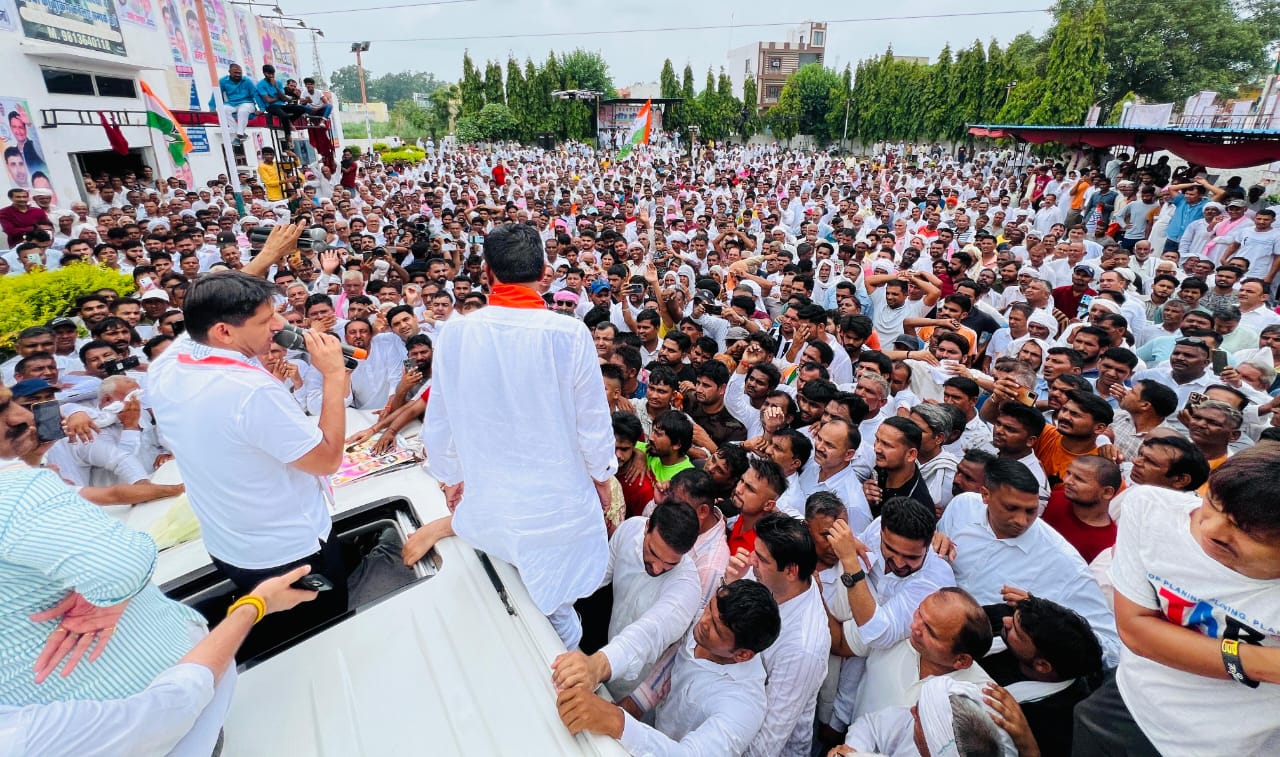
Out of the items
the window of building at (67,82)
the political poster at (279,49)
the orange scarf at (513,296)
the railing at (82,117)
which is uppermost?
the political poster at (279,49)

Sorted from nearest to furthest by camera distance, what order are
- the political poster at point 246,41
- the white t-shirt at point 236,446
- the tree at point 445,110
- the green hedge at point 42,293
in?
the white t-shirt at point 236,446 → the green hedge at point 42,293 → the political poster at point 246,41 → the tree at point 445,110

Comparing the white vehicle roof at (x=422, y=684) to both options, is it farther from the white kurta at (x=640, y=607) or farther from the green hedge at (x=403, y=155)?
the green hedge at (x=403, y=155)

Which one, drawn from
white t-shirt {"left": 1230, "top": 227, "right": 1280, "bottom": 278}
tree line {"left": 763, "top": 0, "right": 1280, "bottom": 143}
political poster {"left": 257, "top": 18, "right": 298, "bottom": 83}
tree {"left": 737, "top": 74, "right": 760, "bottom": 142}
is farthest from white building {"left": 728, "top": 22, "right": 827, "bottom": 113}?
white t-shirt {"left": 1230, "top": 227, "right": 1280, "bottom": 278}

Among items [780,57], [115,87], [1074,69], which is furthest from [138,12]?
[780,57]

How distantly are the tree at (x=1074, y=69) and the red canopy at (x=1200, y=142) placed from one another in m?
10.9

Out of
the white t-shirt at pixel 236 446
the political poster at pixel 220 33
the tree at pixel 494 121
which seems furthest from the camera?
the tree at pixel 494 121

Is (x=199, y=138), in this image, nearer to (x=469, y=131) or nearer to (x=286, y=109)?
(x=286, y=109)

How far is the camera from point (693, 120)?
45.2 meters

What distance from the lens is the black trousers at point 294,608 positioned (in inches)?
81.2

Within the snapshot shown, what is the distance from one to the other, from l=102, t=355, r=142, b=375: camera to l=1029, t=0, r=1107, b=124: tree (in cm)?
3170

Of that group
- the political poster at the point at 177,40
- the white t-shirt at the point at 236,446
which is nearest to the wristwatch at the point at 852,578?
the white t-shirt at the point at 236,446

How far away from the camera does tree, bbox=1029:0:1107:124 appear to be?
80.3ft

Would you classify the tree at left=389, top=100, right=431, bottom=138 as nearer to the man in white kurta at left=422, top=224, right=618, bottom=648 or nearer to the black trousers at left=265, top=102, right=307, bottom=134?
the black trousers at left=265, top=102, right=307, bottom=134

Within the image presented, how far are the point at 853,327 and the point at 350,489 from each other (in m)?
4.20
